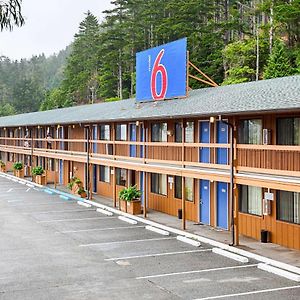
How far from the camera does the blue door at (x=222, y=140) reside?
2205 centimetres

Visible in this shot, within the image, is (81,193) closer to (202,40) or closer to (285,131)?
(285,131)

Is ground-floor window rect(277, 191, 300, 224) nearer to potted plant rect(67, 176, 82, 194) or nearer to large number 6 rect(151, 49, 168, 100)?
large number 6 rect(151, 49, 168, 100)

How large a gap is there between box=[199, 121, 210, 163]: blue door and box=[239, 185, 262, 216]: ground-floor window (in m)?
2.84

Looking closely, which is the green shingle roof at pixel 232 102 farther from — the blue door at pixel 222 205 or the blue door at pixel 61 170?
the blue door at pixel 61 170

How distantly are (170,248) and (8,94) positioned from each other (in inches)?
5198

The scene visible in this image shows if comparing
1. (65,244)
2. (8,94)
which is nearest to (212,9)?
(65,244)

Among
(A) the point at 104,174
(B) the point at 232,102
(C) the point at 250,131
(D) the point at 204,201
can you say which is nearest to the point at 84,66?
(A) the point at 104,174

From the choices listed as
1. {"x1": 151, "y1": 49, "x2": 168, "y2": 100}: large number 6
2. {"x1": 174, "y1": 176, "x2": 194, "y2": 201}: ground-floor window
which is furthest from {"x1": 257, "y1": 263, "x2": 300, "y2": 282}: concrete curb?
{"x1": 151, "y1": 49, "x2": 168, "y2": 100}: large number 6

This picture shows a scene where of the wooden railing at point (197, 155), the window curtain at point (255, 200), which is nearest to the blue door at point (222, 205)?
the wooden railing at point (197, 155)

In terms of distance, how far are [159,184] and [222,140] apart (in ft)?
21.5

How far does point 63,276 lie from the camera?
15.0 meters

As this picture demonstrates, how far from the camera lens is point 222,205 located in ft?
73.3

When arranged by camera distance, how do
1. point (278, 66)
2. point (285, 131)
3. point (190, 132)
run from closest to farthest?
point (285, 131) → point (190, 132) → point (278, 66)

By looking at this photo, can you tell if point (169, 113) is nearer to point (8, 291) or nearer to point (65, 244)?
point (65, 244)
